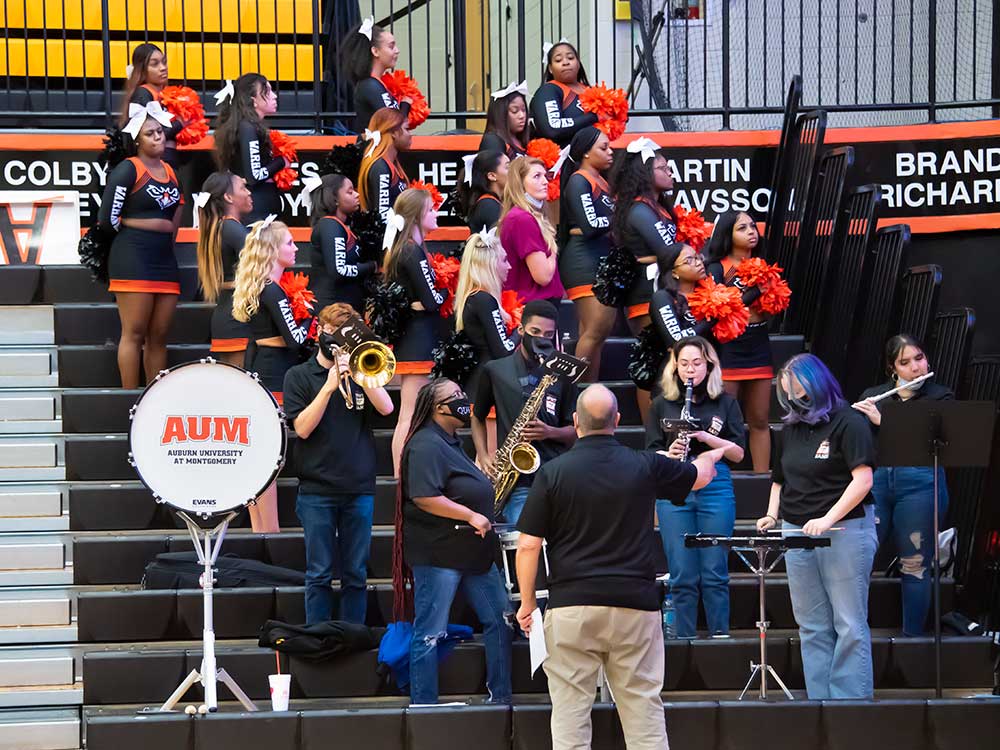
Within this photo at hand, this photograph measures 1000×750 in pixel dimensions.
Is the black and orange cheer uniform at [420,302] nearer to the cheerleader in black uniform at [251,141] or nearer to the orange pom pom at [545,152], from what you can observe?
the orange pom pom at [545,152]

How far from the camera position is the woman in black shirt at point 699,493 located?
304 inches

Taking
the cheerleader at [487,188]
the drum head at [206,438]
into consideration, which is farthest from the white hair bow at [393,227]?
the drum head at [206,438]

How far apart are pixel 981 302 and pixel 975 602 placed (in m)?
2.94

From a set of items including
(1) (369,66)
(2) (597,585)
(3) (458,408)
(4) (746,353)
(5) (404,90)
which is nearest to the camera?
(2) (597,585)

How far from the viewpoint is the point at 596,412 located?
6.28m

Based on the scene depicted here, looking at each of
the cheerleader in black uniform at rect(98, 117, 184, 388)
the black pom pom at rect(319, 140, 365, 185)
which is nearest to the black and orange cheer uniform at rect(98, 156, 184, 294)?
the cheerleader in black uniform at rect(98, 117, 184, 388)

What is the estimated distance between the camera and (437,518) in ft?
23.6

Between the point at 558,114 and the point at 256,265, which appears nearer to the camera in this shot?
the point at 256,265

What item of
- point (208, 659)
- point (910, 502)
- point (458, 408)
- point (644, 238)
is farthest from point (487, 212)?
point (208, 659)

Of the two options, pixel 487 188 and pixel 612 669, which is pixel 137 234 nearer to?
pixel 487 188

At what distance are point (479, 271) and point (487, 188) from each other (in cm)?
142

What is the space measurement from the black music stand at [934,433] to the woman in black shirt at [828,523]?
0.10 m

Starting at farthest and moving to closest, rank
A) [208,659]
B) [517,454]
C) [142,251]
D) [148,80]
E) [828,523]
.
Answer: [148,80] < [142,251] < [517,454] < [828,523] < [208,659]

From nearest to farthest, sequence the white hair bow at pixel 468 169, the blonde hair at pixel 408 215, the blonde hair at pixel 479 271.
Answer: the blonde hair at pixel 479 271 → the blonde hair at pixel 408 215 → the white hair bow at pixel 468 169
